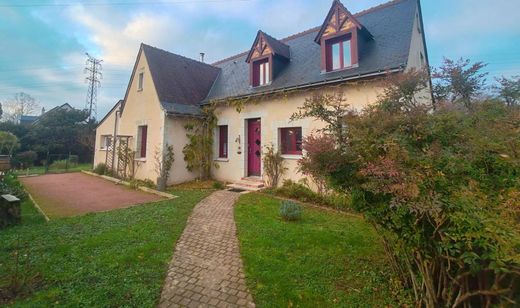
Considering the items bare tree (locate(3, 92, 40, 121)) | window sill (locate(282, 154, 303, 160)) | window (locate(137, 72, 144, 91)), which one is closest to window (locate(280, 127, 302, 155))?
window sill (locate(282, 154, 303, 160))

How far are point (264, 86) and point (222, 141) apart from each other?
3443mm

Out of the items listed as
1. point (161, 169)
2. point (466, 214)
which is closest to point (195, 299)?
point (466, 214)

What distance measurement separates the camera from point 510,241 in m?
1.53

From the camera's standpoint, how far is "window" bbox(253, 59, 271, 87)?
11.3m

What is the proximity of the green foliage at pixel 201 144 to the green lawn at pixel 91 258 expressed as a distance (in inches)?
214

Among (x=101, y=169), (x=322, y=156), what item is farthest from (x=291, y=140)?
(x=101, y=169)

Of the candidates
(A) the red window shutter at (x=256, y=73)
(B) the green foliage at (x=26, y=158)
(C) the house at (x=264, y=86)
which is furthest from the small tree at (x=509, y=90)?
(B) the green foliage at (x=26, y=158)

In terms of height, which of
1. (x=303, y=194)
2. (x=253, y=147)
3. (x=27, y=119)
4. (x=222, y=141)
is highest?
(x=27, y=119)

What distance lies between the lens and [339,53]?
30.5 ft

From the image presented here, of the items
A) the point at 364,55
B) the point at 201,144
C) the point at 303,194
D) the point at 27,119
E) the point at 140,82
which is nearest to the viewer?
the point at 303,194

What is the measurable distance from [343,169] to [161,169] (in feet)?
31.0

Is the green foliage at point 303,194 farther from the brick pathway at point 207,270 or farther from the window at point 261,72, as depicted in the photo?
the window at point 261,72

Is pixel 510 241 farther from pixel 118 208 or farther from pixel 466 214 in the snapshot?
pixel 118 208

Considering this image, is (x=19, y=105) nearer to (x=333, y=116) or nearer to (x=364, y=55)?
(x=364, y=55)
